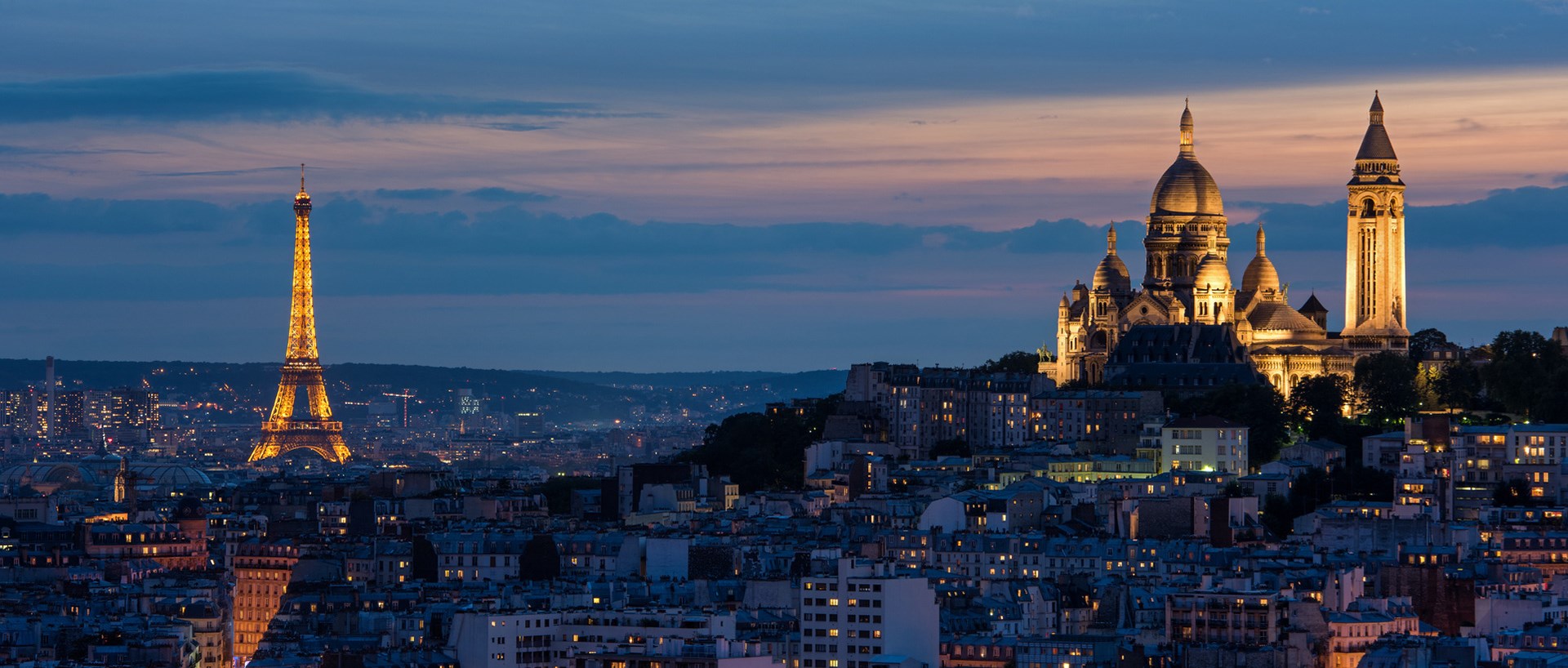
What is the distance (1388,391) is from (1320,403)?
320cm

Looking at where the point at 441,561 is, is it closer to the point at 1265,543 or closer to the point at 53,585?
the point at 53,585

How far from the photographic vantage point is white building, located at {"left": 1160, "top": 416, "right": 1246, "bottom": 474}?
164375mm

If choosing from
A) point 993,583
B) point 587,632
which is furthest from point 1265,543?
point 587,632

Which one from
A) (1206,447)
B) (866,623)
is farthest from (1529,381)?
(866,623)

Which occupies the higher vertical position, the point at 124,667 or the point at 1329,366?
the point at 1329,366

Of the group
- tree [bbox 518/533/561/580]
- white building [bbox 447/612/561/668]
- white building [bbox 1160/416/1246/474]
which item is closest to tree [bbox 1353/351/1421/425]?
white building [bbox 1160/416/1246/474]

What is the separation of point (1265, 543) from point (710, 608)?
35347 millimetres

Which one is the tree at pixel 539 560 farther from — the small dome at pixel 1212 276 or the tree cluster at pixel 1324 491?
the small dome at pixel 1212 276

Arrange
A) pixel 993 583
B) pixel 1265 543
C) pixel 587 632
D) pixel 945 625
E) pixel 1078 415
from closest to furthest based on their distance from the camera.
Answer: pixel 587 632 < pixel 945 625 < pixel 993 583 < pixel 1265 543 < pixel 1078 415

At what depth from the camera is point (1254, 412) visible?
17175 cm

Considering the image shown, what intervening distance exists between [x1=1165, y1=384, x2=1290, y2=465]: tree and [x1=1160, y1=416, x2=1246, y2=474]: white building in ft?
4.27

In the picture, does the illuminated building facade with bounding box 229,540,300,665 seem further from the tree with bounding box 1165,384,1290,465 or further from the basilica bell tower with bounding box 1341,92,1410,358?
the basilica bell tower with bounding box 1341,92,1410,358

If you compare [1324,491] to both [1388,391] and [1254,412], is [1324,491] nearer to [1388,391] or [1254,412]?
[1254,412]

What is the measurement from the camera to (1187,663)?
357ft
